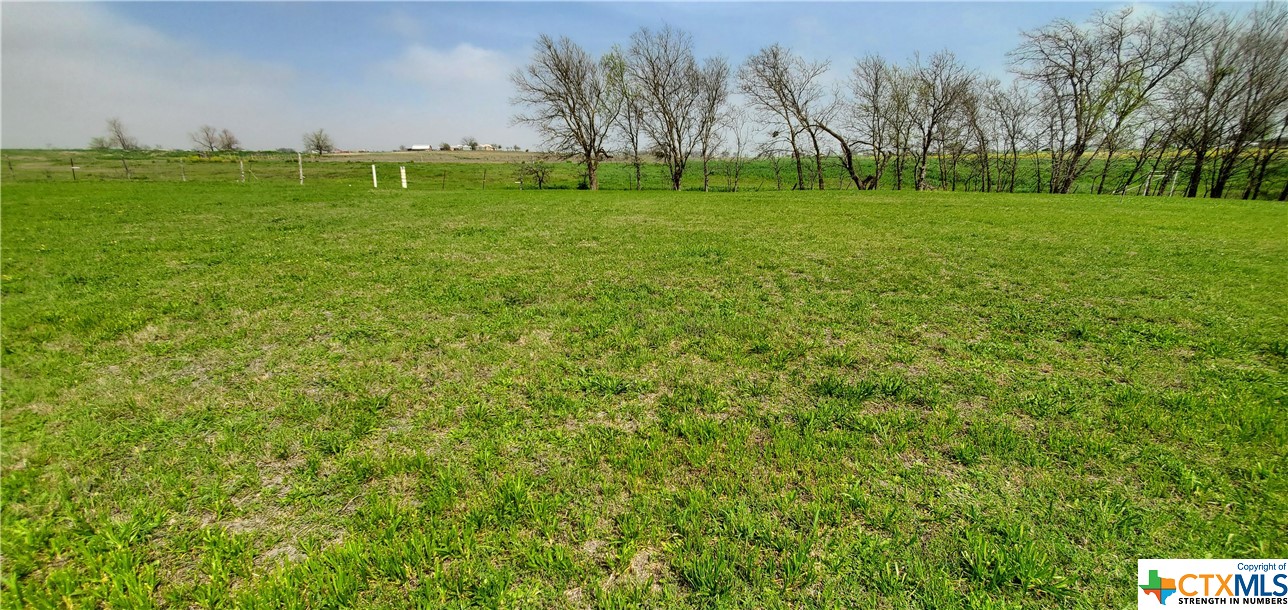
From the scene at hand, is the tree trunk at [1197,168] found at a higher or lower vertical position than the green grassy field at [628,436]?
higher

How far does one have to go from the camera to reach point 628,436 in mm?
2934

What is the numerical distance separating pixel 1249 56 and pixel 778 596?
4307 centimetres

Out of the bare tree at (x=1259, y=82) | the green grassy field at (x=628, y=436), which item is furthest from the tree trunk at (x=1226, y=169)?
the green grassy field at (x=628, y=436)

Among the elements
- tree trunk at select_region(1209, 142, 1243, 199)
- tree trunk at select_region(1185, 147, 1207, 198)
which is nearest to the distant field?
tree trunk at select_region(1209, 142, 1243, 199)

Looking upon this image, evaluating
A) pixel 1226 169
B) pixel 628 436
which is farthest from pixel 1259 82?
pixel 628 436

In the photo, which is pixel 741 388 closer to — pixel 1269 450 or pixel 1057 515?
pixel 1057 515

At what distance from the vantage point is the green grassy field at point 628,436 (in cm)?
195

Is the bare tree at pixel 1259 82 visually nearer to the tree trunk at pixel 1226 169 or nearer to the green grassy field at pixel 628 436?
the tree trunk at pixel 1226 169

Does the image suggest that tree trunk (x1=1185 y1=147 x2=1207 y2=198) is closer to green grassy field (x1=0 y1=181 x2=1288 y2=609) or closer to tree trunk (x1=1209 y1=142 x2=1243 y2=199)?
tree trunk (x1=1209 y1=142 x2=1243 y2=199)

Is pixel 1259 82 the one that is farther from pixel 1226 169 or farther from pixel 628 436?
pixel 628 436

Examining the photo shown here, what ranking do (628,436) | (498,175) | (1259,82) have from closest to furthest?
(628,436)
(1259,82)
(498,175)

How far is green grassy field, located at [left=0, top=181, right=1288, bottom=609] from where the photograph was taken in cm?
195

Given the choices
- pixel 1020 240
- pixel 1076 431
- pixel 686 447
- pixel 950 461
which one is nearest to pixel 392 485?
pixel 686 447

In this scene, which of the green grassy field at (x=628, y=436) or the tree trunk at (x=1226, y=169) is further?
the tree trunk at (x=1226, y=169)
